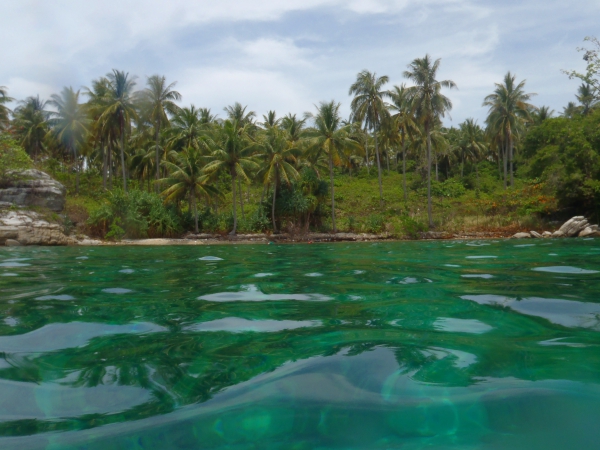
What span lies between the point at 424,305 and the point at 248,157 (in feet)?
92.5

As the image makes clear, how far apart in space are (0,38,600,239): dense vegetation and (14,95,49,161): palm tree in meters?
0.27

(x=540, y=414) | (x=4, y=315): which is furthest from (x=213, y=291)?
(x=540, y=414)

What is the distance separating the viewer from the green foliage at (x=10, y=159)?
26.8 meters

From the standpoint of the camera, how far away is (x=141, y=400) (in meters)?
1.82

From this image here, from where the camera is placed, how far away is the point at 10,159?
89.2ft

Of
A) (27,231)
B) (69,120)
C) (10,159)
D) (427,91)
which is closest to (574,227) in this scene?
(427,91)

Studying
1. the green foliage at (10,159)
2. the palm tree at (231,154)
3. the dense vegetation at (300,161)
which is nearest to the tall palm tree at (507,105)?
the dense vegetation at (300,161)

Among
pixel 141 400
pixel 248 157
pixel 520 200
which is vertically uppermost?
pixel 248 157

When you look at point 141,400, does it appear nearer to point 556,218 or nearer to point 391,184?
point 556,218

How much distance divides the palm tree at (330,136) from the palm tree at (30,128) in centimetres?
3009

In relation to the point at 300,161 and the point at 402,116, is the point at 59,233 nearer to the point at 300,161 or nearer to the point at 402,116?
the point at 300,161

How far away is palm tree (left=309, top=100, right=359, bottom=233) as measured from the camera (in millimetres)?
31094

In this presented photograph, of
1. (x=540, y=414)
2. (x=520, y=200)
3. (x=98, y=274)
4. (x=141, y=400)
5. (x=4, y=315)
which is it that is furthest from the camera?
(x=520, y=200)

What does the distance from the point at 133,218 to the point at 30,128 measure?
26675 millimetres
